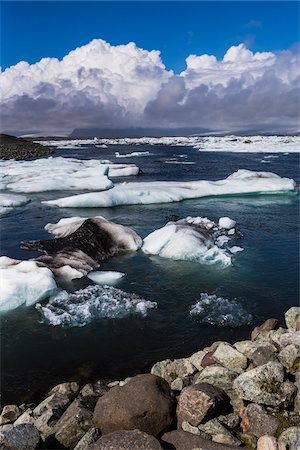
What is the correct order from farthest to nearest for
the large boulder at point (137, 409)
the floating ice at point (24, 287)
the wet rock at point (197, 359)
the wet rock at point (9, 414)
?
the floating ice at point (24, 287), the wet rock at point (197, 359), the wet rock at point (9, 414), the large boulder at point (137, 409)

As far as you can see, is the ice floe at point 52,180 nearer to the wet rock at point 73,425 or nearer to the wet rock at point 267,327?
the wet rock at point 267,327

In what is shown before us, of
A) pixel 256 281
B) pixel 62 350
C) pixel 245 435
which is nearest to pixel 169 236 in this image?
pixel 256 281

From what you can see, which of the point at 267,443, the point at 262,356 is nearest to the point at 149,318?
the point at 262,356

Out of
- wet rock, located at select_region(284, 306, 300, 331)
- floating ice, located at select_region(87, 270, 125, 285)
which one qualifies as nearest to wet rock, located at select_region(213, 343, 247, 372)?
wet rock, located at select_region(284, 306, 300, 331)

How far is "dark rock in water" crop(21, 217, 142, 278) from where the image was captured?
967cm

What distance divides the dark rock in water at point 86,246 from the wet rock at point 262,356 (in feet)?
15.9

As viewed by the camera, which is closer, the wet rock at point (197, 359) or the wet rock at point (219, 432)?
the wet rock at point (219, 432)

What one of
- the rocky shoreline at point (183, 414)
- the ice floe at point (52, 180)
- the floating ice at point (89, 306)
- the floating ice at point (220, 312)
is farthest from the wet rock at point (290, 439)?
the ice floe at point (52, 180)

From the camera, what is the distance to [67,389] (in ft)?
17.9

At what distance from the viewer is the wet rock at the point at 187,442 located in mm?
3869

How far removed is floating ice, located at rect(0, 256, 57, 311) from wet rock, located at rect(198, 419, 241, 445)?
4604mm

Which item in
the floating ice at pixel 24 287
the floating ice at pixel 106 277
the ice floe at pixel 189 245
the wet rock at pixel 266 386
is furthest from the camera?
the ice floe at pixel 189 245

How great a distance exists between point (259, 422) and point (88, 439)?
1671 mm

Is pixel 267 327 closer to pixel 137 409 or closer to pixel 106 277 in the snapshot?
pixel 137 409
